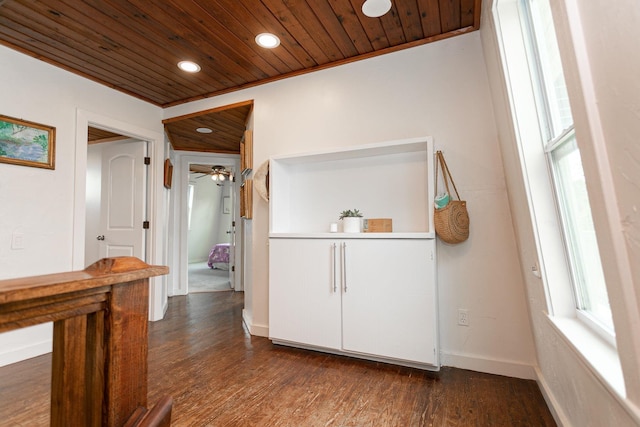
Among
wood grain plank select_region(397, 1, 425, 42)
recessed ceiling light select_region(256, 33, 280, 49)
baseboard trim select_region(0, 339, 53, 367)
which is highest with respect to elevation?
recessed ceiling light select_region(256, 33, 280, 49)

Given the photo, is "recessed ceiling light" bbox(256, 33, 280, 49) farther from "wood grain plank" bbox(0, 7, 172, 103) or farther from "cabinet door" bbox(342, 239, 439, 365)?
"cabinet door" bbox(342, 239, 439, 365)

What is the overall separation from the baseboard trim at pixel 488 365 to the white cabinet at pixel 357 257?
0.23 m

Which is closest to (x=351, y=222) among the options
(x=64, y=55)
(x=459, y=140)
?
(x=459, y=140)

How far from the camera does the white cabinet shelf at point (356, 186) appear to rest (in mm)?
2512

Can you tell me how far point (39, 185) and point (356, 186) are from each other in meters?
2.68

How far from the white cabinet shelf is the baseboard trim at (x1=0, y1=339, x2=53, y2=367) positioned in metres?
2.14

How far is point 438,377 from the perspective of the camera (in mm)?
2197

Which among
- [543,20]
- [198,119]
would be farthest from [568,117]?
[198,119]

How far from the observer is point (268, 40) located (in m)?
2.51

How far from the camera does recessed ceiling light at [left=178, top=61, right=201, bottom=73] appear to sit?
2.84 metres

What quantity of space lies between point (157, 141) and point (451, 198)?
3.26 m

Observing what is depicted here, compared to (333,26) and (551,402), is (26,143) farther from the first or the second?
(551,402)

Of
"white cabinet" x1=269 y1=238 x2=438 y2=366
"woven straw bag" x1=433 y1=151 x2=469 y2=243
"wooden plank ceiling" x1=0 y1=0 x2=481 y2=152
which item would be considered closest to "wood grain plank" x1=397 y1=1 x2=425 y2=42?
"wooden plank ceiling" x1=0 y1=0 x2=481 y2=152

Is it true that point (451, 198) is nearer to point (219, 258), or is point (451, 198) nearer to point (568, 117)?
point (568, 117)
